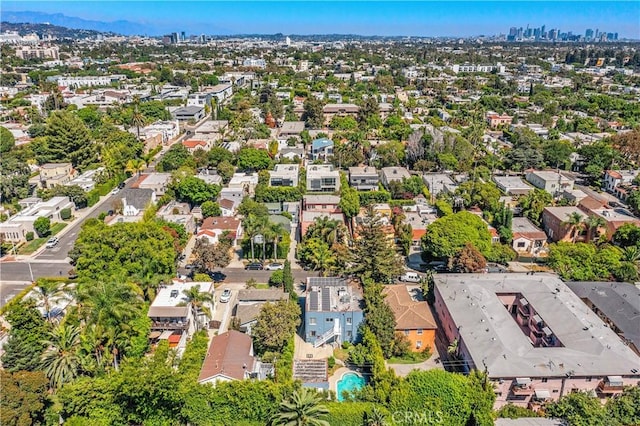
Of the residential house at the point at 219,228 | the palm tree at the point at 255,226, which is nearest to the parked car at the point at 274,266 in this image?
the palm tree at the point at 255,226

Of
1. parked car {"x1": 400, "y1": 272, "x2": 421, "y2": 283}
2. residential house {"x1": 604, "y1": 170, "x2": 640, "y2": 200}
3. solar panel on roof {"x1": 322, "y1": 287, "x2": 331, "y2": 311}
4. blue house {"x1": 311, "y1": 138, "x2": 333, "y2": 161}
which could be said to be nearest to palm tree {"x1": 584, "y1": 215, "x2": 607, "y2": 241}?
residential house {"x1": 604, "y1": 170, "x2": 640, "y2": 200}

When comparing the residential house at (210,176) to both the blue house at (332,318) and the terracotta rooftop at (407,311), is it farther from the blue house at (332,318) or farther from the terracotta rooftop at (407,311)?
the terracotta rooftop at (407,311)

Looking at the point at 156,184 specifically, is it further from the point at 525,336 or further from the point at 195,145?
the point at 525,336

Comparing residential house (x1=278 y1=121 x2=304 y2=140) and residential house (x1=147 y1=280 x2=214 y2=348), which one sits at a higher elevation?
residential house (x1=278 y1=121 x2=304 y2=140)

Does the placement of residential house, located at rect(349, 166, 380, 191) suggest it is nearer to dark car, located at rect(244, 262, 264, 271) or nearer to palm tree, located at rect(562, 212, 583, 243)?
dark car, located at rect(244, 262, 264, 271)

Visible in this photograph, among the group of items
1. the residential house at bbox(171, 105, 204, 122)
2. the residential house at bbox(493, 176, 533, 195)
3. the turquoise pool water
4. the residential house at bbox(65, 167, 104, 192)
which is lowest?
the turquoise pool water

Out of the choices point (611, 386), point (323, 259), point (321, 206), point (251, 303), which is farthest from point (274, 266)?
point (611, 386)

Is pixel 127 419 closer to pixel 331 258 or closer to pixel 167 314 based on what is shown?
pixel 167 314
